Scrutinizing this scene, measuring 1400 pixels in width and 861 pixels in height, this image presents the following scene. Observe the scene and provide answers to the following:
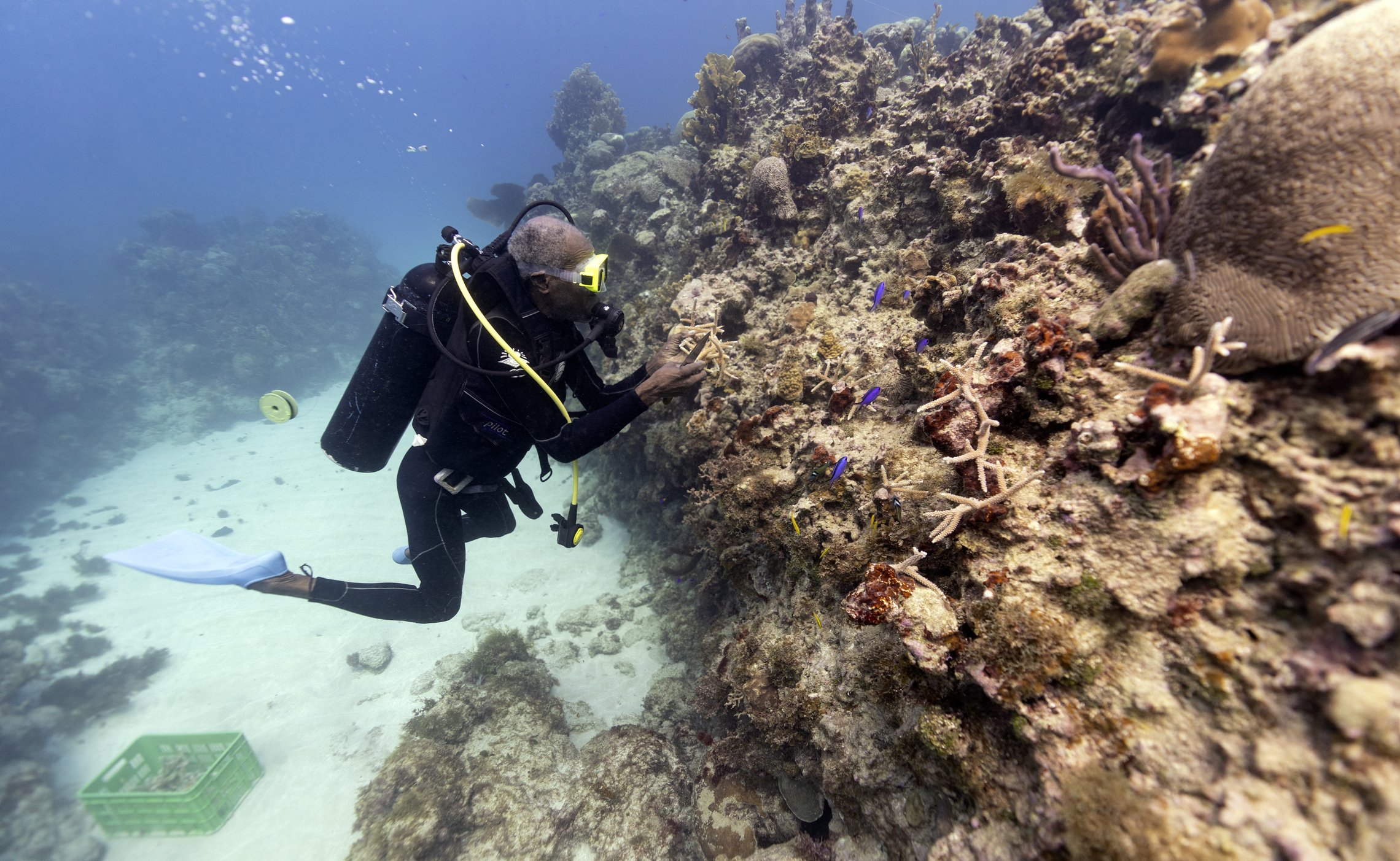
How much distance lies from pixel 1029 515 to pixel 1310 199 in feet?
4.63

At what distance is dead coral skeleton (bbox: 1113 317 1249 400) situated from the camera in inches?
62.4

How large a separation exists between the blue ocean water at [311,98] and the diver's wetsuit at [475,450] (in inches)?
2358

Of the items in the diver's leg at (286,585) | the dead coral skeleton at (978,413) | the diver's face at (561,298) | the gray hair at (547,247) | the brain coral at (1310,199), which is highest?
the gray hair at (547,247)

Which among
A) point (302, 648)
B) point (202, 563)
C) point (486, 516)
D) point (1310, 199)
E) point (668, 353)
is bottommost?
point (1310, 199)

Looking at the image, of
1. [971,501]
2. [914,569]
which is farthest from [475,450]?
[971,501]

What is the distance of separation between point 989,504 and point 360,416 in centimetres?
471

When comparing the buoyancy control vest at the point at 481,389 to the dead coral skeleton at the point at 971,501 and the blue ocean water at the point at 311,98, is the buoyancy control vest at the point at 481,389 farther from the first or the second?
the blue ocean water at the point at 311,98

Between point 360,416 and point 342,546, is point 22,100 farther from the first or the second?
point 360,416

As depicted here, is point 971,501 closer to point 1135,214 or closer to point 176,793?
point 1135,214

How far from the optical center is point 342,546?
10.5 m

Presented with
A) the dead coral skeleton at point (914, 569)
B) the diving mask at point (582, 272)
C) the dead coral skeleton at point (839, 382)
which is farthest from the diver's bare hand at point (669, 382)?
the dead coral skeleton at point (914, 569)

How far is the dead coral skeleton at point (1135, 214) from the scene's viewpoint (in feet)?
7.43

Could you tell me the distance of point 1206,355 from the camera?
1.59 metres

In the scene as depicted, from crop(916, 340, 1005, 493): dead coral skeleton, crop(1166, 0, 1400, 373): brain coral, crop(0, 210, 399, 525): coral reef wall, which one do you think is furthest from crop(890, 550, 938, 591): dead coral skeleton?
crop(0, 210, 399, 525): coral reef wall
